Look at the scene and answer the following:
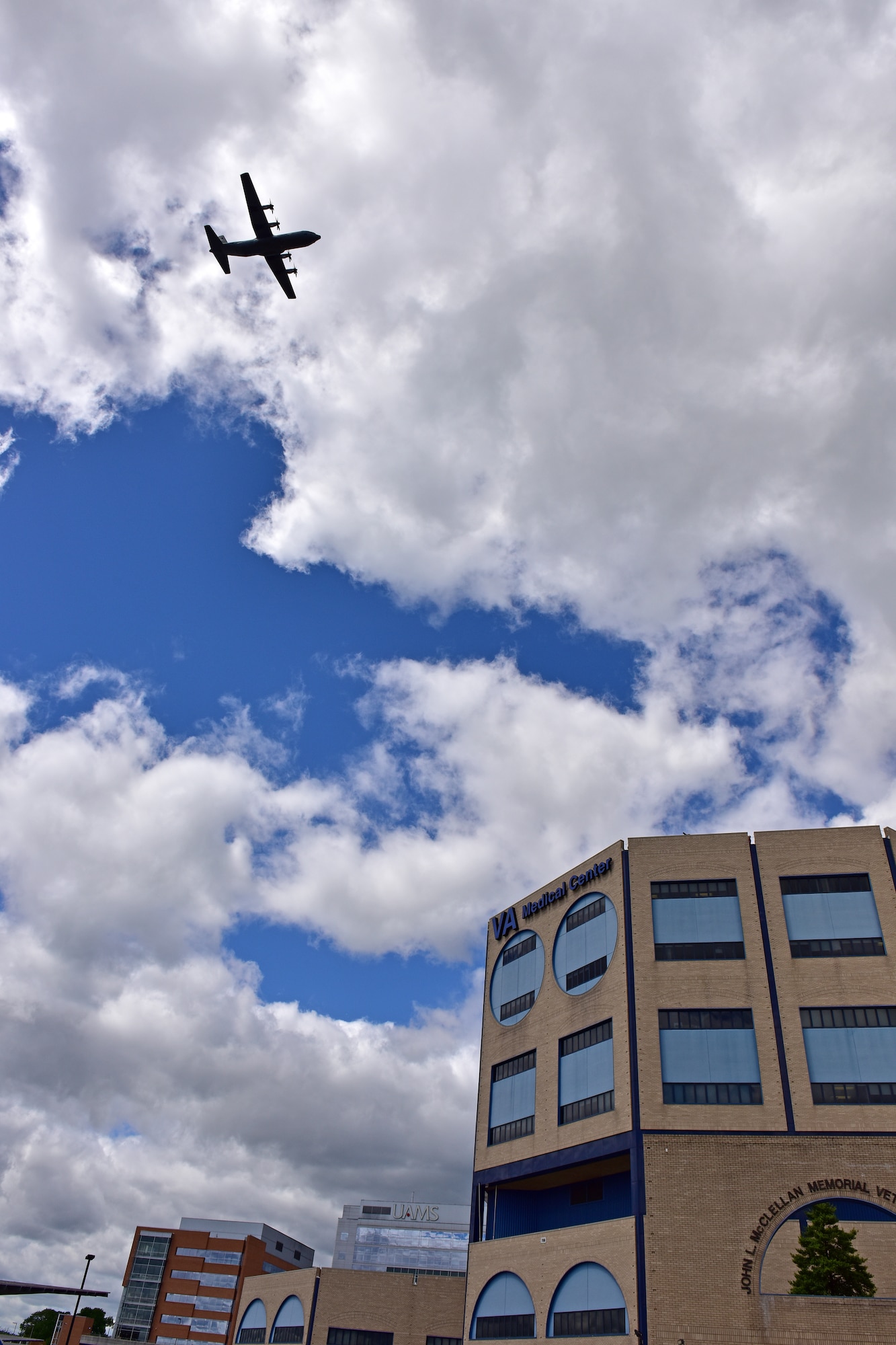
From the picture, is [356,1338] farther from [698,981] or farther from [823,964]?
[823,964]

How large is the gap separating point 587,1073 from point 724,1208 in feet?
37.5

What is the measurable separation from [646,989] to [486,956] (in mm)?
19702

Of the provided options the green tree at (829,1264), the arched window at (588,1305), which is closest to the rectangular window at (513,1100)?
the arched window at (588,1305)

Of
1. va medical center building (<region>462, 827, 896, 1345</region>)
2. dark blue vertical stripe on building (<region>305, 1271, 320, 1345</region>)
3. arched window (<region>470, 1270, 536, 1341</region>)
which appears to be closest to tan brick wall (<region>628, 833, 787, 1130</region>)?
va medical center building (<region>462, 827, 896, 1345</region>)

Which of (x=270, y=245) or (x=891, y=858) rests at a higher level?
(x=270, y=245)

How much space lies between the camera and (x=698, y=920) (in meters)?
57.7

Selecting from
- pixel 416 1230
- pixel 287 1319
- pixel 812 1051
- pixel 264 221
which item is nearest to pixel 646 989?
pixel 812 1051

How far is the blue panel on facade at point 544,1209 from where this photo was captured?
186ft

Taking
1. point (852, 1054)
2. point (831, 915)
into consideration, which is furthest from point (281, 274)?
point (852, 1054)

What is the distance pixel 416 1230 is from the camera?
465ft

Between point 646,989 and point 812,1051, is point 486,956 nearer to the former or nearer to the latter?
point 646,989

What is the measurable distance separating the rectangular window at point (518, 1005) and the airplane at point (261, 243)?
53417mm

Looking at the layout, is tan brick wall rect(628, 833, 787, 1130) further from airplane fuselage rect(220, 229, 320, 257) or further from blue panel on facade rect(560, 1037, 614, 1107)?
airplane fuselage rect(220, 229, 320, 257)

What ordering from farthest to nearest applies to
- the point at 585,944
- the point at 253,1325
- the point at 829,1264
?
the point at 253,1325 < the point at 585,944 < the point at 829,1264
